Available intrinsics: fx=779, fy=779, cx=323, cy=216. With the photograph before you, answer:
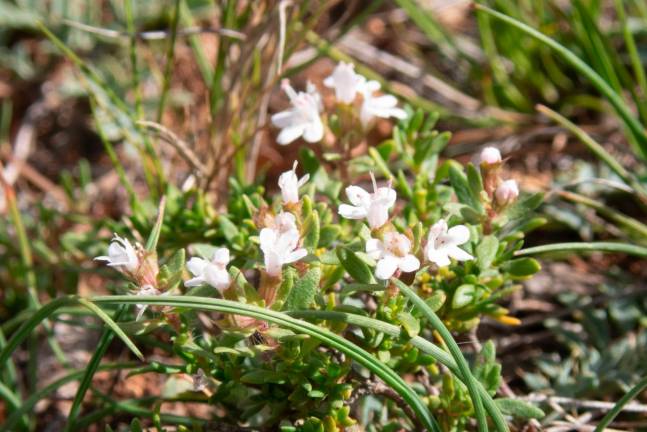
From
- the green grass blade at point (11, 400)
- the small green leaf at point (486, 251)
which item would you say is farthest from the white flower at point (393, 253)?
the green grass blade at point (11, 400)

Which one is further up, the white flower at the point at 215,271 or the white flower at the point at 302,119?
the white flower at the point at 302,119

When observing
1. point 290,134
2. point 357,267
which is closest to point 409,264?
point 357,267

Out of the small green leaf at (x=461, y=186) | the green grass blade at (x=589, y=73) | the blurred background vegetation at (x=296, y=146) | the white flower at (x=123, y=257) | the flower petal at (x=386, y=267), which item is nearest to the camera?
the flower petal at (x=386, y=267)

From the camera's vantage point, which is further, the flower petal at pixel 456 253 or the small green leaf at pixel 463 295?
the small green leaf at pixel 463 295

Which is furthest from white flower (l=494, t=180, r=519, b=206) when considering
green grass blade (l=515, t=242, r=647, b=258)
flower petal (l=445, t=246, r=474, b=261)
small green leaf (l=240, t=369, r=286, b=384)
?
small green leaf (l=240, t=369, r=286, b=384)

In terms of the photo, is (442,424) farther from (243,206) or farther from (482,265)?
(243,206)

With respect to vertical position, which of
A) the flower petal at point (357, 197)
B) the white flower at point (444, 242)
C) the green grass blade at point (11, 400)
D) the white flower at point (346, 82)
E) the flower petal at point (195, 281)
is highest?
the white flower at point (346, 82)

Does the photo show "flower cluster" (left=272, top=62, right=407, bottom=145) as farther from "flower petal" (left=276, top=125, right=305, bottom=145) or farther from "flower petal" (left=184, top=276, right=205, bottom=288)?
"flower petal" (left=184, top=276, right=205, bottom=288)

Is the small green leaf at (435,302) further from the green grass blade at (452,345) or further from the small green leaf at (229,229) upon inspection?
the small green leaf at (229,229)
